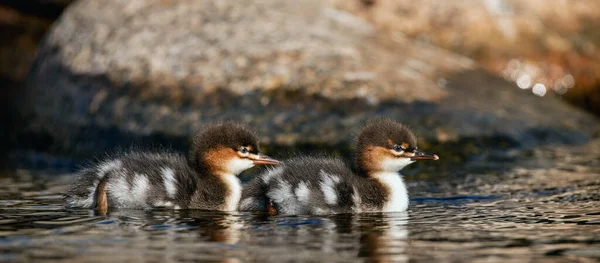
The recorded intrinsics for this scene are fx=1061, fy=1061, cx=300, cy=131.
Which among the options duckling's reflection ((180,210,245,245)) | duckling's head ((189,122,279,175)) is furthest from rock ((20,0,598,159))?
duckling's reflection ((180,210,245,245))

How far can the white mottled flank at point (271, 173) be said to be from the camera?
760cm

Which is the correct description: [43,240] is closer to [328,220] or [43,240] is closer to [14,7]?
[328,220]

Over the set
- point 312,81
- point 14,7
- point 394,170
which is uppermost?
point 14,7

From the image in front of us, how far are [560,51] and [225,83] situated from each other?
5.44 m

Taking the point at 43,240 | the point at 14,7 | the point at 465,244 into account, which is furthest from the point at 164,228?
the point at 14,7

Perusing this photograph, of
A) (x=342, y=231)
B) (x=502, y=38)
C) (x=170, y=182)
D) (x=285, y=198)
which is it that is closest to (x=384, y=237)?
(x=342, y=231)

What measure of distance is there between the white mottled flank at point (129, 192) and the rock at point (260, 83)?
3.32 meters

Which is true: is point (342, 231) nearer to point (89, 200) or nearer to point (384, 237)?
point (384, 237)

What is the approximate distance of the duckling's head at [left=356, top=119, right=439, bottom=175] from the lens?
7.71 metres

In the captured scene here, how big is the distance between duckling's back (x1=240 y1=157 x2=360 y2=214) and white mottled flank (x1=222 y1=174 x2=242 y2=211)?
5cm

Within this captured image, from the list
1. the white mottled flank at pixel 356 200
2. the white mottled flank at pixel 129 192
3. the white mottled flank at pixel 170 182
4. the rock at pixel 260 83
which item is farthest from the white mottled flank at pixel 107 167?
the rock at pixel 260 83

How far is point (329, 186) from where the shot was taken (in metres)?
7.40

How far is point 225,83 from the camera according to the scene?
1144 cm

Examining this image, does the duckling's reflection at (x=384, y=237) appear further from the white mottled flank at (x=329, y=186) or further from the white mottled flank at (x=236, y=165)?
the white mottled flank at (x=236, y=165)
